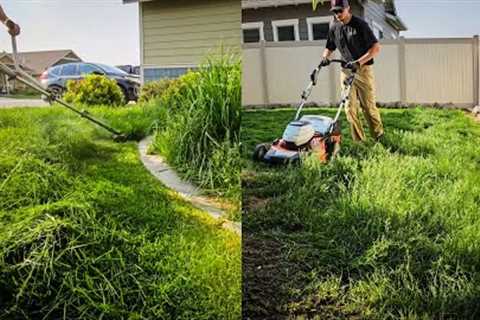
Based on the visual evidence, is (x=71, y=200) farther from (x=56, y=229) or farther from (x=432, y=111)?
(x=432, y=111)

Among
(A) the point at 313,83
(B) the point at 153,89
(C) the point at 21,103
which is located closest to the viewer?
(A) the point at 313,83

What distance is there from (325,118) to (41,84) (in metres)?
0.94

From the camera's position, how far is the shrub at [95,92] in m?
1.76

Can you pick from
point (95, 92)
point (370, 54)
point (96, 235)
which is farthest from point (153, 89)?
point (370, 54)

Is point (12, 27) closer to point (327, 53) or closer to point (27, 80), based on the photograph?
point (27, 80)

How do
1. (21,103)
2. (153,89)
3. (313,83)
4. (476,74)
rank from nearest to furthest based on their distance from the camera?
(476,74) → (313,83) → (21,103) → (153,89)

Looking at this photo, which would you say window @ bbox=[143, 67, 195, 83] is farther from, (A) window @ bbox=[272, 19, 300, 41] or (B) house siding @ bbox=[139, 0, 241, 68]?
(A) window @ bbox=[272, 19, 300, 41]

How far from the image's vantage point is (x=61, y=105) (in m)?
1.75

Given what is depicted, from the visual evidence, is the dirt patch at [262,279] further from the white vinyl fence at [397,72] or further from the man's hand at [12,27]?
the man's hand at [12,27]

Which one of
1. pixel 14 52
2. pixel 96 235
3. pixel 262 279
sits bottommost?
pixel 262 279

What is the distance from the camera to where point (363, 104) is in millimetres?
1521

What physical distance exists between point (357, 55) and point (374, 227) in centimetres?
49

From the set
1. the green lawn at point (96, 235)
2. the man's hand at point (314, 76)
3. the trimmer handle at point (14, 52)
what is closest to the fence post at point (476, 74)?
the man's hand at point (314, 76)

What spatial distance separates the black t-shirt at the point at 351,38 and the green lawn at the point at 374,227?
0.18 metres
